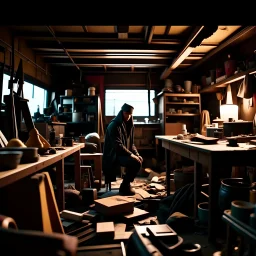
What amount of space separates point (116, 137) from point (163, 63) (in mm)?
3714

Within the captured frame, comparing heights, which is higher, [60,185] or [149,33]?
[149,33]

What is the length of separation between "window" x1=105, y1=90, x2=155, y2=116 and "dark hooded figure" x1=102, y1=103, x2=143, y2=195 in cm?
372

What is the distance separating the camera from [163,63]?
7676mm

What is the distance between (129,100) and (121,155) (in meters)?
4.30

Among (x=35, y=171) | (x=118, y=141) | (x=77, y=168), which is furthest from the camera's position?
(x=118, y=141)

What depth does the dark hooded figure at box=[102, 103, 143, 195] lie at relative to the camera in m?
4.83

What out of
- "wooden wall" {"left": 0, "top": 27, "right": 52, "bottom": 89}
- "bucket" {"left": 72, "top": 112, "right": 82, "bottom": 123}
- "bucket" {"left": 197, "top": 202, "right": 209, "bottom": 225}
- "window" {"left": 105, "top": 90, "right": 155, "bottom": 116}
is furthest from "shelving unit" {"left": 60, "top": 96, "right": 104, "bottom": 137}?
"bucket" {"left": 197, "top": 202, "right": 209, "bottom": 225}

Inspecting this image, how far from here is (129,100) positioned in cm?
898

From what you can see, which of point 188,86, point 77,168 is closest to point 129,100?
point 188,86

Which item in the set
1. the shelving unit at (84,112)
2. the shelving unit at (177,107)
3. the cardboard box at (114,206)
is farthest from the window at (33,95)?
the shelving unit at (177,107)

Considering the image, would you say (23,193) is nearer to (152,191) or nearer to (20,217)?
(20,217)

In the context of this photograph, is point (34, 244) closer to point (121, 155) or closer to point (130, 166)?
point (130, 166)

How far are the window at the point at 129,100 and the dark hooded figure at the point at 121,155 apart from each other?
3724mm

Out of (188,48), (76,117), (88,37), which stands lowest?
(76,117)
